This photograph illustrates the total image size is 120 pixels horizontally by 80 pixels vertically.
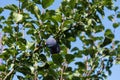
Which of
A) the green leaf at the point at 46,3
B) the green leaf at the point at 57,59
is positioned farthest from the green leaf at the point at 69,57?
the green leaf at the point at 46,3

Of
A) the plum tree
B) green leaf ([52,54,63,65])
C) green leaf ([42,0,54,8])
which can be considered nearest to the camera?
green leaf ([52,54,63,65])

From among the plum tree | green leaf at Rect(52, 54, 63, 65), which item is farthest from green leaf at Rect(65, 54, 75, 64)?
the plum tree

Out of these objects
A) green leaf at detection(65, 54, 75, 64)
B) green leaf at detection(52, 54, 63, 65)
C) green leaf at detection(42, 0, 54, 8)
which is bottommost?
green leaf at detection(52, 54, 63, 65)

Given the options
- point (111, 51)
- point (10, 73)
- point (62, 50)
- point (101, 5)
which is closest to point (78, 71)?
point (62, 50)

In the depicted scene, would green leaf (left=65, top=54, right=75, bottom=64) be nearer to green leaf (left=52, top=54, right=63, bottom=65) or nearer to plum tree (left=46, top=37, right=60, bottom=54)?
green leaf (left=52, top=54, right=63, bottom=65)

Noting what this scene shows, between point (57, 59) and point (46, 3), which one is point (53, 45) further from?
point (46, 3)

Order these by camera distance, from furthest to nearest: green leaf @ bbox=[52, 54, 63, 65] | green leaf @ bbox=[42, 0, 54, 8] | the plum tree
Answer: green leaf @ bbox=[42, 0, 54, 8] → the plum tree → green leaf @ bbox=[52, 54, 63, 65]

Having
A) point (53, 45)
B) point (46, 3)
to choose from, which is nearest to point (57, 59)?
point (53, 45)

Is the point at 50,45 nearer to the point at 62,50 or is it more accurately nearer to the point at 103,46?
the point at 62,50

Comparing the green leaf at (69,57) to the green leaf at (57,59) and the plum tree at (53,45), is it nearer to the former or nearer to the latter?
the green leaf at (57,59)

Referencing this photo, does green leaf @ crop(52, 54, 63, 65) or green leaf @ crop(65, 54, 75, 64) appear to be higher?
green leaf @ crop(65, 54, 75, 64)

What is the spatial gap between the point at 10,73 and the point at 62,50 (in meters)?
0.56

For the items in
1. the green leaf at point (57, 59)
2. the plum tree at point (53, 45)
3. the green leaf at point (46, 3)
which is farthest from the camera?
the green leaf at point (46, 3)

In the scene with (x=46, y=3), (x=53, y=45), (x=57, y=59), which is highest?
(x=46, y=3)
